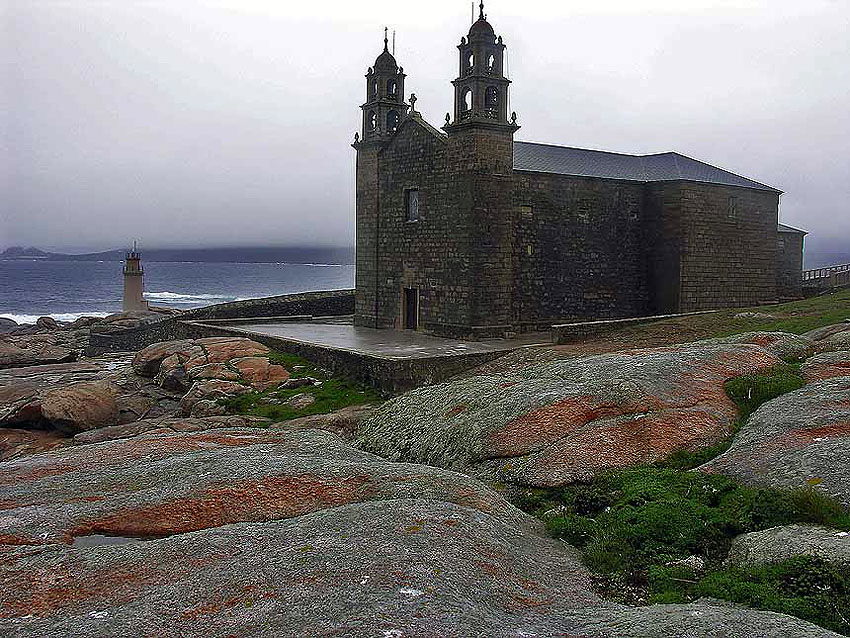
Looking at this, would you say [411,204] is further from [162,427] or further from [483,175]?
[162,427]

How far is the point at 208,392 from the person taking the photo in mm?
22031

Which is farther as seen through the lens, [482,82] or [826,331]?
[482,82]

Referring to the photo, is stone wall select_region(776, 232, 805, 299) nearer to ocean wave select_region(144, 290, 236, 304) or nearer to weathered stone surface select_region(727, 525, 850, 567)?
weathered stone surface select_region(727, 525, 850, 567)

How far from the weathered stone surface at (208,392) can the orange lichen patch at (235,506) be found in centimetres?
1188

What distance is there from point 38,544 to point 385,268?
24416 millimetres

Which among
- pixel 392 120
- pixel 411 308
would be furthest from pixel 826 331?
pixel 392 120

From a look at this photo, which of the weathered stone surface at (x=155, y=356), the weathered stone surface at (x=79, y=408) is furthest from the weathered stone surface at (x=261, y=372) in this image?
the weathered stone surface at (x=79, y=408)

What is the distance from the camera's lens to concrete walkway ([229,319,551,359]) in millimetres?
24188

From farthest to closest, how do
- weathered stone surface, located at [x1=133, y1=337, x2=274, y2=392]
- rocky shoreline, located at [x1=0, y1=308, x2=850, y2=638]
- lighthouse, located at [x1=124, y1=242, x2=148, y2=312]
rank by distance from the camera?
lighthouse, located at [x1=124, y1=242, x2=148, y2=312], weathered stone surface, located at [x1=133, y1=337, x2=274, y2=392], rocky shoreline, located at [x1=0, y1=308, x2=850, y2=638]

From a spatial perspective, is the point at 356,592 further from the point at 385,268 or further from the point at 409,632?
the point at 385,268

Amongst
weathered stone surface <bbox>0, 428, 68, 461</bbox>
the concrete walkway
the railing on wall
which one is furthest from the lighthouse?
the railing on wall

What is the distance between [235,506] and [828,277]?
3750 centimetres

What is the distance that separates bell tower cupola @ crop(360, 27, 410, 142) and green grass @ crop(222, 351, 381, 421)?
44.2ft

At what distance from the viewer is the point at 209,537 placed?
8.43 m
